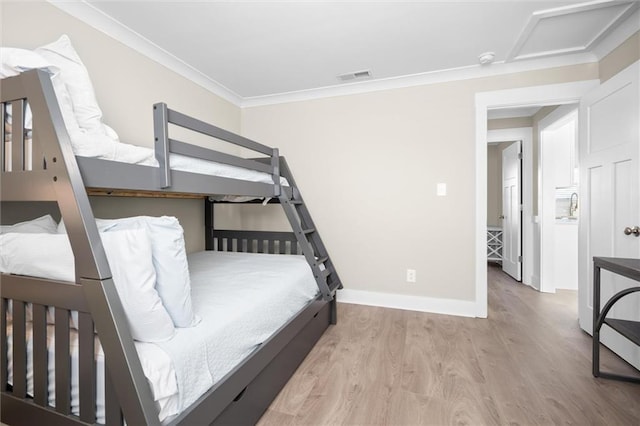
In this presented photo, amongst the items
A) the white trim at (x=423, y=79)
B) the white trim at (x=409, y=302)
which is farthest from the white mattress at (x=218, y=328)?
the white trim at (x=423, y=79)

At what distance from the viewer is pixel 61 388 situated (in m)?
0.90

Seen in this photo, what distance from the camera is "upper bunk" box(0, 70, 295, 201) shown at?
82 centimetres

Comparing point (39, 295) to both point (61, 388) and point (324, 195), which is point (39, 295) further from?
point (324, 195)

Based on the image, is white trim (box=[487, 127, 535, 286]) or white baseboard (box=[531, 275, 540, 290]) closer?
white baseboard (box=[531, 275, 540, 290])

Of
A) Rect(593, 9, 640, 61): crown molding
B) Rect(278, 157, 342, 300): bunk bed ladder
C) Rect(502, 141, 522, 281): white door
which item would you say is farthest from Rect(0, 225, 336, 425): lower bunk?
Rect(502, 141, 522, 281): white door

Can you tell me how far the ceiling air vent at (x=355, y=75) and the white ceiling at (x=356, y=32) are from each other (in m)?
0.05

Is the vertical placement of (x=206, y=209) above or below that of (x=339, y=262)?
above

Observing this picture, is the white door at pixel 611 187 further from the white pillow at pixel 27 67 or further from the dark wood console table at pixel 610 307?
the white pillow at pixel 27 67

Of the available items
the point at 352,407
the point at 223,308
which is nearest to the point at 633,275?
the point at 352,407

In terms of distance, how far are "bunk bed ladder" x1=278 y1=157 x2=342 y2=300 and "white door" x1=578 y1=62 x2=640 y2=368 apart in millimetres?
1923

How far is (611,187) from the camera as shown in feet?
6.17

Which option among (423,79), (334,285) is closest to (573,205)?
(423,79)

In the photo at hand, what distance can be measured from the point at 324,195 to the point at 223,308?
6.24 feet

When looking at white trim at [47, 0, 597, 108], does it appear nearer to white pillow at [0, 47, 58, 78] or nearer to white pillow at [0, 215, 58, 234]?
white pillow at [0, 47, 58, 78]
